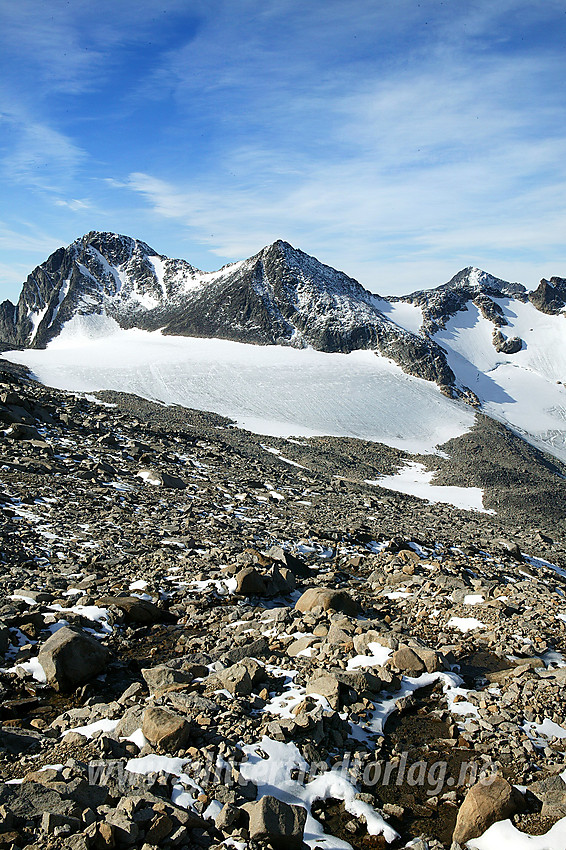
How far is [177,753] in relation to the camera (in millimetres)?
5758

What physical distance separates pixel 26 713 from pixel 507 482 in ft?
122

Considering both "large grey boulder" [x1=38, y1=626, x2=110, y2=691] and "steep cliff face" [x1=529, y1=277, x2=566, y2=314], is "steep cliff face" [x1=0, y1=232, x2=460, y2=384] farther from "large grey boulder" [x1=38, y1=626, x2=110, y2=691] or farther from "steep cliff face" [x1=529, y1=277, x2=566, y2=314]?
"large grey boulder" [x1=38, y1=626, x2=110, y2=691]

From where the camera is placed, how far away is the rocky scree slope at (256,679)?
523 cm

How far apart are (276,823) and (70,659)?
4201 mm

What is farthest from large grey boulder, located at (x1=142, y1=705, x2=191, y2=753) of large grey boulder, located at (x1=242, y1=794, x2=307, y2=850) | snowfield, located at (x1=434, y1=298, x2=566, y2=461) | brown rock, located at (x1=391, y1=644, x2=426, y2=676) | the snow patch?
snowfield, located at (x1=434, y1=298, x2=566, y2=461)

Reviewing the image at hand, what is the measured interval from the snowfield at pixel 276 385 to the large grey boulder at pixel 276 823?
39.5 m

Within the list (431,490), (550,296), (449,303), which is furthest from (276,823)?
Answer: (550,296)

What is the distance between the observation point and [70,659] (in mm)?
7844

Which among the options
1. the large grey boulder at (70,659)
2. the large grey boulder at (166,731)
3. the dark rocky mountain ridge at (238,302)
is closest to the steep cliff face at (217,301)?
the dark rocky mountain ridge at (238,302)

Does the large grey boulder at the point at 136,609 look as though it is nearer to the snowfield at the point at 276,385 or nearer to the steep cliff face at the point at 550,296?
the snowfield at the point at 276,385

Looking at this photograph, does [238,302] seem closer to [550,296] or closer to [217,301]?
[217,301]

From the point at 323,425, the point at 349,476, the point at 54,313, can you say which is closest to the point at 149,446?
the point at 349,476

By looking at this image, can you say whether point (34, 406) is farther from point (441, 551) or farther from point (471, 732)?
point (471, 732)

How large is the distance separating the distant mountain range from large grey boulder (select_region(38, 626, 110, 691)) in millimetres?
68012
